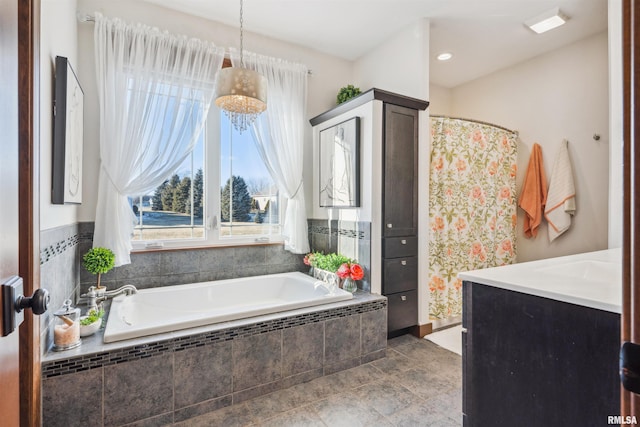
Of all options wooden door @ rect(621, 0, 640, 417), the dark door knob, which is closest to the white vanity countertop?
wooden door @ rect(621, 0, 640, 417)

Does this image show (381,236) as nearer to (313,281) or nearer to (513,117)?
(313,281)

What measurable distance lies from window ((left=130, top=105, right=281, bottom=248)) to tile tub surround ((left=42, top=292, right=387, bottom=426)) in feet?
3.98

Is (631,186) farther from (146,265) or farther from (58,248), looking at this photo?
(146,265)

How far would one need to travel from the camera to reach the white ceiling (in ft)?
8.63

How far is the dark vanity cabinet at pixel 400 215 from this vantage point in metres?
2.69

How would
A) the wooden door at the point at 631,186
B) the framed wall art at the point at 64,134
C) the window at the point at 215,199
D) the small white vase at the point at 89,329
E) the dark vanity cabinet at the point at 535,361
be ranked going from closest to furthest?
the wooden door at the point at 631,186
the dark vanity cabinet at the point at 535,361
the small white vase at the point at 89,329
the framed wall art at the point at 64,134
the window at the point at 215,199

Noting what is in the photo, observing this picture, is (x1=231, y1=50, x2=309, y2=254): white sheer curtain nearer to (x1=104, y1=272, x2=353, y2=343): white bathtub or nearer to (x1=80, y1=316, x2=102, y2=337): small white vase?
(x1=104, y1=272, x2=353, y2=343): white bathtub

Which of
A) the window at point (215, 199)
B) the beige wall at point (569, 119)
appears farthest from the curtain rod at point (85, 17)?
the beige wall at point (569, 119)

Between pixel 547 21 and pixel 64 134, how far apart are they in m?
3.91

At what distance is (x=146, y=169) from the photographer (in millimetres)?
2514

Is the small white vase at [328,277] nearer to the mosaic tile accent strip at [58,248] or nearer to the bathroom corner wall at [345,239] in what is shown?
the bathroom corner wall at [345,239]

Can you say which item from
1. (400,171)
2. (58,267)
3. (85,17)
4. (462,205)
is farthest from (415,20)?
(58,267)

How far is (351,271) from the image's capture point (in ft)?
8.64

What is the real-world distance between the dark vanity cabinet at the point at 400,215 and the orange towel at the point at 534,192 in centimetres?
149
